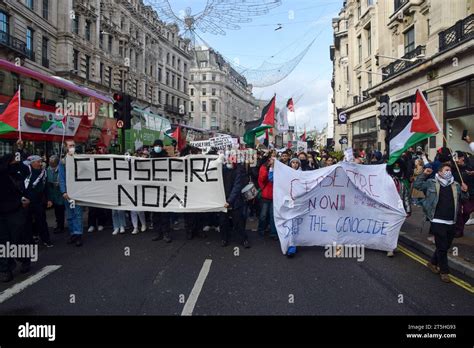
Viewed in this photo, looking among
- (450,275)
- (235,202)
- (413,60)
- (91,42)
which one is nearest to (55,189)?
(235,202)

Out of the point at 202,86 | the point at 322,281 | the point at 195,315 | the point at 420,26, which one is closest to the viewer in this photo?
the point at 195,315

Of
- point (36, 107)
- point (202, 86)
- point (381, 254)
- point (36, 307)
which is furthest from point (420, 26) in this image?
point (202, 86)

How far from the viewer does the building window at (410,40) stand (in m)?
22.3

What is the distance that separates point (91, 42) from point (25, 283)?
41.8 meters

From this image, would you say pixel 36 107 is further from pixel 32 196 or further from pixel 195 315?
pixel 195 315

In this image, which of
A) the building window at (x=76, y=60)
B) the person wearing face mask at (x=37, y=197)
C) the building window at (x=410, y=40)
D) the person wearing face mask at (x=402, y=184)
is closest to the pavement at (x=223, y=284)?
the person wearing face mask at (x=37, y=197)

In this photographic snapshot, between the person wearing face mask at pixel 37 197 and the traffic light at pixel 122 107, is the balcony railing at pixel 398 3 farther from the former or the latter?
the person wearing face mask at pixel 37 197

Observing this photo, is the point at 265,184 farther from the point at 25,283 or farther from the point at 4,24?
the point at 4,24

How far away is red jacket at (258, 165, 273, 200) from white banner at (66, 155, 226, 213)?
0.92 meters

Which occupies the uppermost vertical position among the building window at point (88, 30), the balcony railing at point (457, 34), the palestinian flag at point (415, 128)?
the building window at point (88, 30)

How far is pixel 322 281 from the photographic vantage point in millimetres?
4898

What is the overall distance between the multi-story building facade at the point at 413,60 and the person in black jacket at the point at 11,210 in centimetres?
1683
